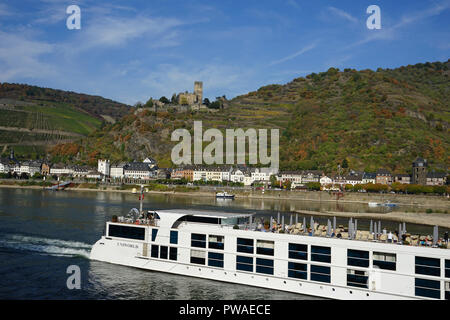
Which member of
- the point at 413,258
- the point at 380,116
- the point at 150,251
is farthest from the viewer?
the point at 380,116

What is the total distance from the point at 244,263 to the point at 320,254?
3.97 m

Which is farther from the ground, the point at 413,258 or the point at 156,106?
the point at 156,106

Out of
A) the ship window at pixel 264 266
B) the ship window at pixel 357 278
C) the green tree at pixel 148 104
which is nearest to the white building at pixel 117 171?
the green tree at pixel 148 104

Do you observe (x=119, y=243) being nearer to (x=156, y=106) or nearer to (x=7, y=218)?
(x=7, y=218)

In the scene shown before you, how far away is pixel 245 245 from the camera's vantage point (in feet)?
70.1

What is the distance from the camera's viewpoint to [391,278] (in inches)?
706

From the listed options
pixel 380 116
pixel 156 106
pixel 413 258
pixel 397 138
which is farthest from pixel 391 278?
pixel 156 106

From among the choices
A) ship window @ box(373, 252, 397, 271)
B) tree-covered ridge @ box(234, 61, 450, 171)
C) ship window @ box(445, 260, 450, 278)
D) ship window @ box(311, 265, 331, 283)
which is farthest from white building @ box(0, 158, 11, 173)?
ship window @ box(445, 260, 450, 278)

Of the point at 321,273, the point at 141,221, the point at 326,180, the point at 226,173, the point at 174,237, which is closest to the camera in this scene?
the point at 321,273

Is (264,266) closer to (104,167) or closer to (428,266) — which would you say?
(428,266)

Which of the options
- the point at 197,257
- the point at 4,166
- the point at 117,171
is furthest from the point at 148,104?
the point at 197,257

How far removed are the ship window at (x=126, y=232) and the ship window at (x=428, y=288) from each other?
14.5 meters
